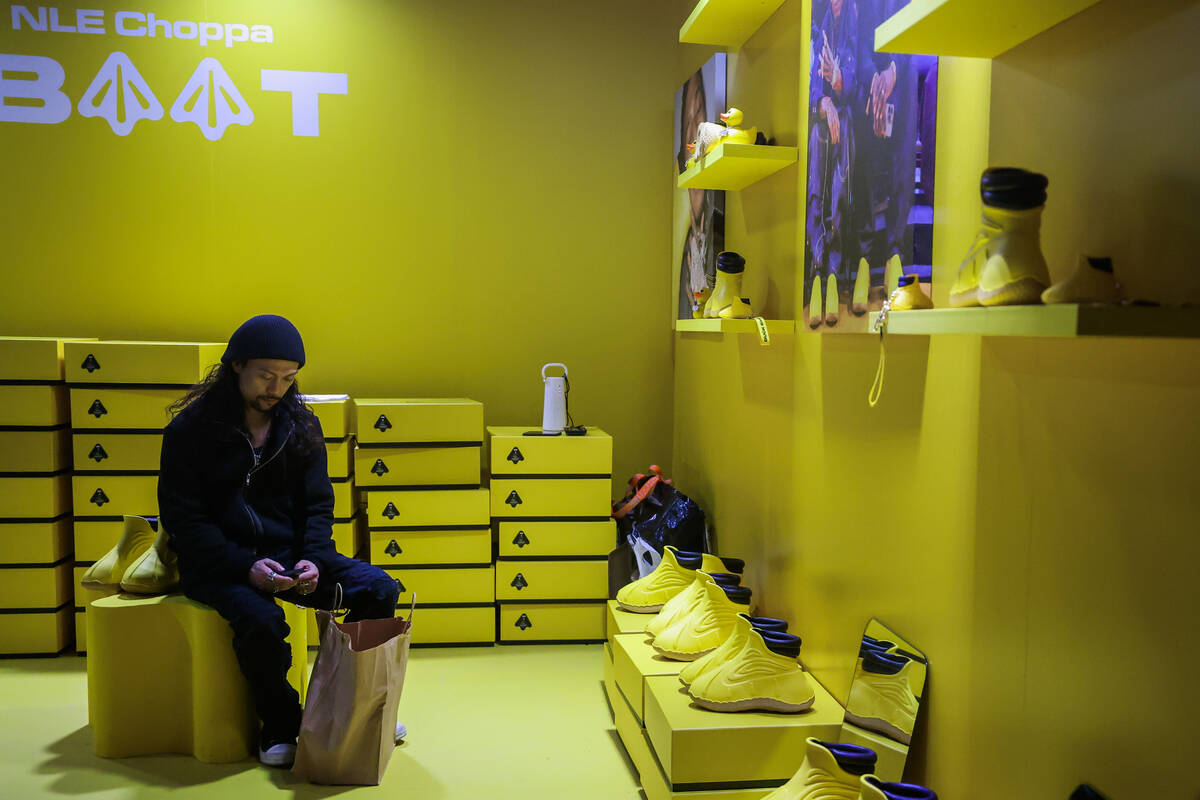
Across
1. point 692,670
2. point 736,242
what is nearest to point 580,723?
point 692,670

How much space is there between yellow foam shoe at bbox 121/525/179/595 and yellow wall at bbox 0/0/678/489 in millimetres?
Answer: 1535

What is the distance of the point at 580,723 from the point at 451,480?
1208mm

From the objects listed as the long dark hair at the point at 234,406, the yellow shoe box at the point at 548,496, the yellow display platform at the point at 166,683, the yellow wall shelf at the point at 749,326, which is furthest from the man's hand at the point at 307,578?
the yellow wall shelf at the point at 749,326

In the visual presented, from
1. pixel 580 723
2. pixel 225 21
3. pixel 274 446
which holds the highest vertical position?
pixel 225 21

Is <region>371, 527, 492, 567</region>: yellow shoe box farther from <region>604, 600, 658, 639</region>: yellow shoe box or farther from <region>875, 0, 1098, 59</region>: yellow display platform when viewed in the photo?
<region>875, 0, 1098, 59</region>: yellow display platform

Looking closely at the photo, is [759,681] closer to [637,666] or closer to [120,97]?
[637,666]

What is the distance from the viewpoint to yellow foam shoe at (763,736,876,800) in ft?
5.80

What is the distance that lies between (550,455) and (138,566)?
163 cm

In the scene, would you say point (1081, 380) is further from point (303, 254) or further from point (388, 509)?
point (303, 254)

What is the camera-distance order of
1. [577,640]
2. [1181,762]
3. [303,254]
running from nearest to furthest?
[1181,762]
[577,640]
[303,254]

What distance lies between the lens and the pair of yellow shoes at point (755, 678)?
2.25 meters

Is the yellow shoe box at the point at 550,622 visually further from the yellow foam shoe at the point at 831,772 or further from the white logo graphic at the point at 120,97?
the white logo graphic at the point at 120,97

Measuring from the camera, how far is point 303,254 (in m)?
4.29

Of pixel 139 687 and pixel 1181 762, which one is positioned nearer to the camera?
pixel 1181 762
